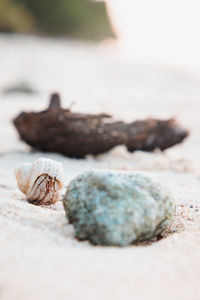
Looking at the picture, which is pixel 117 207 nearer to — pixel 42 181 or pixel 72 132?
pixel 42 181


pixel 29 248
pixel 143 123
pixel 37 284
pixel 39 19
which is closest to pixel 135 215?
pixel 29 248

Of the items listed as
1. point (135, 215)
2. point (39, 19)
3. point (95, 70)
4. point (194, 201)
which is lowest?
point (194, 201)

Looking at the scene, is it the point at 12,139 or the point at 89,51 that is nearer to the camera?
the point at 12,139

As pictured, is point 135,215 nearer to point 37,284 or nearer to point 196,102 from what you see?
point 37,284

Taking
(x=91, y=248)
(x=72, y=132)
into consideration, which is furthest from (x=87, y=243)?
(x=72, y=132)

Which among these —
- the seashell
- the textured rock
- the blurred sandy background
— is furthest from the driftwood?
the textured rock

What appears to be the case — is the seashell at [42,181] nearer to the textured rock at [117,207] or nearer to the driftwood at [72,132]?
the textured rock at [117,207]

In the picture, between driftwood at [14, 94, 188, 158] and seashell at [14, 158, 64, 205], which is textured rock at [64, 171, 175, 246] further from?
driftwood at [14, 94, 188, 158]
